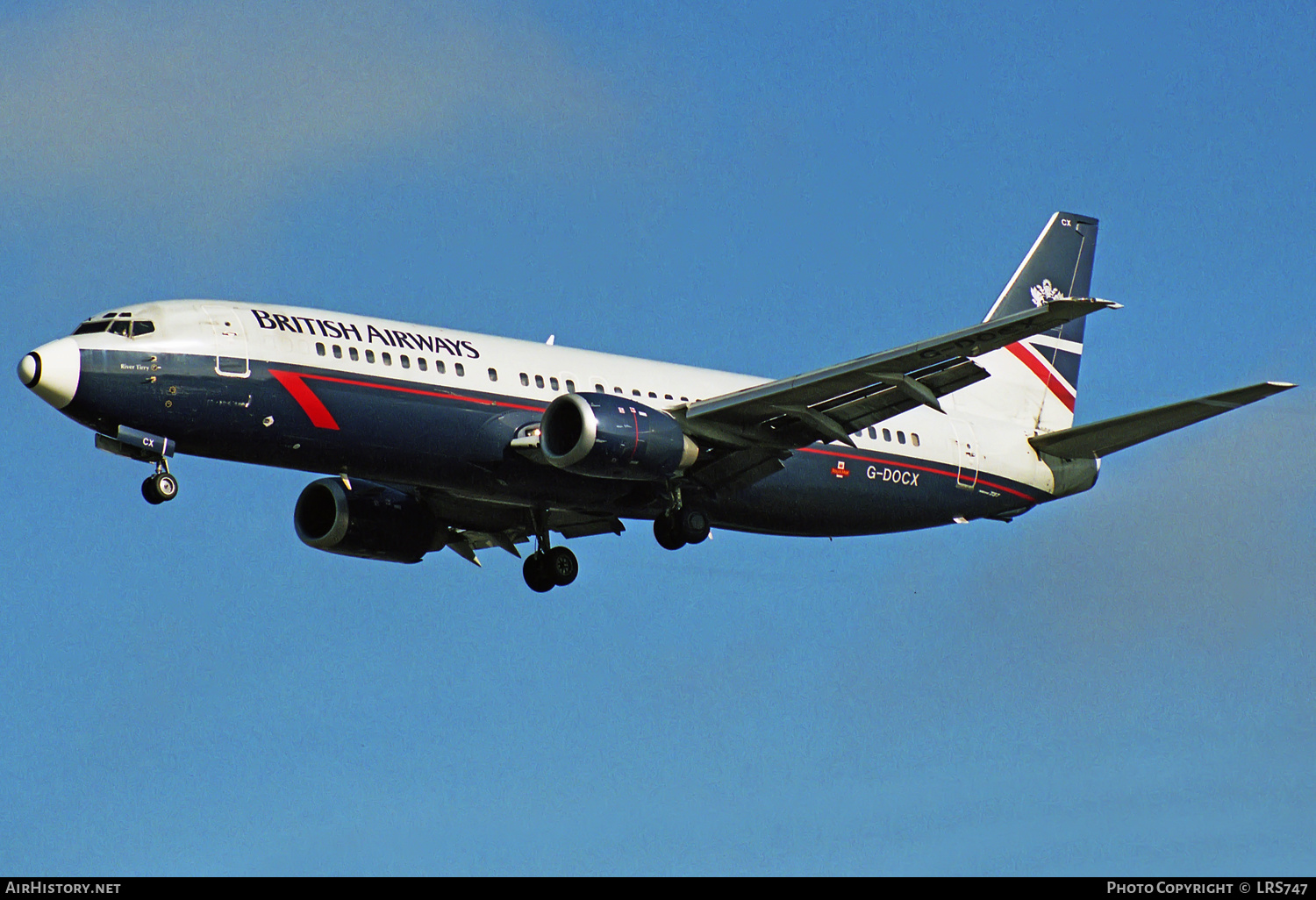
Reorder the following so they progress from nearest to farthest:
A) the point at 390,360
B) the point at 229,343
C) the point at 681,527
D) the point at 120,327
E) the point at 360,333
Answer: the point at 120,327
the point at 229,343
the point at 390,360
the point at 360,333
the point at 681,527

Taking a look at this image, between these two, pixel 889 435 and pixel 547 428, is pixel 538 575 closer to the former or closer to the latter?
pixel 547 428

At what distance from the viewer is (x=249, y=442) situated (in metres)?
39.0

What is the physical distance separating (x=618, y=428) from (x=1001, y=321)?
27.5 feet

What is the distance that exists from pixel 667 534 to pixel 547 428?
4.70 meters

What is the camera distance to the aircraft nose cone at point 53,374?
37.6 meters

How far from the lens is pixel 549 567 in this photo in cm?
4653

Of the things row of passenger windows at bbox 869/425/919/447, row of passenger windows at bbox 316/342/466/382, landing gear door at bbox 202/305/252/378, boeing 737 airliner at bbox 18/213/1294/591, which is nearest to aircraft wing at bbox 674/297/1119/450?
boeing 737 airliner at bbox 18/213/1294/591

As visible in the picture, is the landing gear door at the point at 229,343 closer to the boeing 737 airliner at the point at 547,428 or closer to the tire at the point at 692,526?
the boeing 737 airliner at the point at 547,428

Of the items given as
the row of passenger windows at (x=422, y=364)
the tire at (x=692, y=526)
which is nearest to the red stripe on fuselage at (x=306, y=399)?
the row of passenger windows at (x=422, y=364)

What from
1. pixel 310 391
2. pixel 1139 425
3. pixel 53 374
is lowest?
pixel 53 374

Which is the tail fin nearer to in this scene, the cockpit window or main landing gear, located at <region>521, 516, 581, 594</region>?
main landing gear, located at <region>521, 516, 581, 594</region>

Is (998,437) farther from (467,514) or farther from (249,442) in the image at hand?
(249,442)

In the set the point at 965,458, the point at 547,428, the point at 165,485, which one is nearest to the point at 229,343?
the point at 165,485
